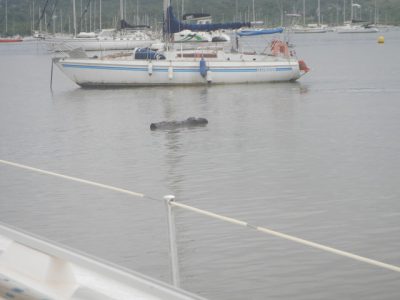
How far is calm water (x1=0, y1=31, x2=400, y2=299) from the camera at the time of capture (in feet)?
35.5

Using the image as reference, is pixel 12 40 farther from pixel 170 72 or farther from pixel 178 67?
pixel 170 72

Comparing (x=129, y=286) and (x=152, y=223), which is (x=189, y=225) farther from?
(x=129, y=286)

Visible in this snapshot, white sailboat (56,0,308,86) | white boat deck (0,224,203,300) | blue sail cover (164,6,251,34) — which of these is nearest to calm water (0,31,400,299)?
white sailboat (56,0,308,86)

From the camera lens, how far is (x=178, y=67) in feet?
136

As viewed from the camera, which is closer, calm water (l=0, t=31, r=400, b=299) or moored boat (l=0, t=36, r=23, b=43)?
calm water (l=0, t=31, r=400, b=299)

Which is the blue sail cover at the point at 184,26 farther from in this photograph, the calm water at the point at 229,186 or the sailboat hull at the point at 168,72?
the calm water at the point at 229,186

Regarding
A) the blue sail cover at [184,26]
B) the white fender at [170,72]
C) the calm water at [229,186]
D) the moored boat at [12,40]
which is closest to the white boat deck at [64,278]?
the calm water at [229,186]

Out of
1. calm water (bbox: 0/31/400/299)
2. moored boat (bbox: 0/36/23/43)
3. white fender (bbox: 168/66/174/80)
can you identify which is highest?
white fender (bbox: 168/66/174/80)

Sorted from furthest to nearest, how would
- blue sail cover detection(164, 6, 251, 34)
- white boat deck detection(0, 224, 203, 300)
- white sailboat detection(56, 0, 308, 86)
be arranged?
blue sail cover detection(164, 6, 251, 34) → white sailboat detection(56, 0, 308, 86) → white boat deck detection(0, 224, 203, 300)

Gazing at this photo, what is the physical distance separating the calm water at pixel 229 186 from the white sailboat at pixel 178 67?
Result: 504 centimetres

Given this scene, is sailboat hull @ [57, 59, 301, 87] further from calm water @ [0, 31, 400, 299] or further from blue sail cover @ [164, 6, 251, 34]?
calm water @ [0, 31, 400, 299]

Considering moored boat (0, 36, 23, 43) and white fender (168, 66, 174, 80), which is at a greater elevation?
white fender (168, 66, 174, 80)

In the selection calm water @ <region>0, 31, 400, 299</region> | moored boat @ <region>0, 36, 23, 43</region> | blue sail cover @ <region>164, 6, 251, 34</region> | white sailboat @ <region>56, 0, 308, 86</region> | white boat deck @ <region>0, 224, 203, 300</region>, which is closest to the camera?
white boat deck @ <region>0, 224, 203, 300</region>

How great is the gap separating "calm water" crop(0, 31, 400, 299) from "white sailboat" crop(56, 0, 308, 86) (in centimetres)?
504
